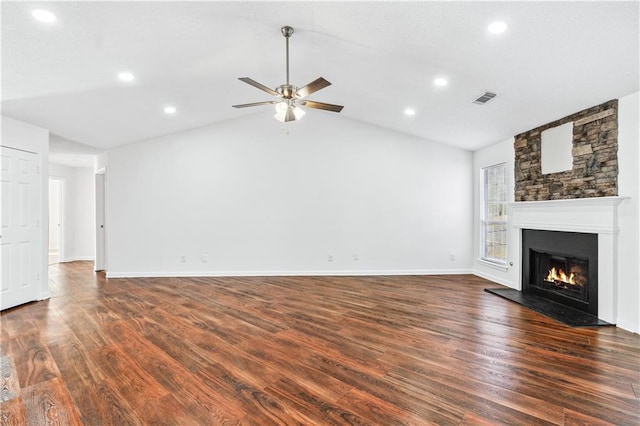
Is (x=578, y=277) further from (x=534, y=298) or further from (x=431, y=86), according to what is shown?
(x=431, y=86)

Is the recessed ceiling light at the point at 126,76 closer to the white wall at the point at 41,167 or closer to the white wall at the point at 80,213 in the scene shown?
the white wall at the point at 41,167

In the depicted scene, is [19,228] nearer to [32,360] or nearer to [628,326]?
[32,360]

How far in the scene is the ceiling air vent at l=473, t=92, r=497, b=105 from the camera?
3.78 m

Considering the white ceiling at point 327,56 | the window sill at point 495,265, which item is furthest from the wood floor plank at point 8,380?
the window sill at point 495,265

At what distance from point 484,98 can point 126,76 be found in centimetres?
449

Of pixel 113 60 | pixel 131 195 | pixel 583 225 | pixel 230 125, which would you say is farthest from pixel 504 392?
pixel 131 195

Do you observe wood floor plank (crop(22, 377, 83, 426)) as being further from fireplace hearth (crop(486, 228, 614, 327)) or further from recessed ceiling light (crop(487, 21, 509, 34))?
fireplace hearth (crop(486, 228, 614, 327))

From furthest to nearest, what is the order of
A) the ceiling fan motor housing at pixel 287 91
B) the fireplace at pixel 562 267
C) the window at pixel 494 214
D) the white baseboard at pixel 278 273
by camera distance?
the white baseboard at pixel 278 273, the window at pixel 494 214, the fireplace at pixel 562 267, the ceiling fan motor housing at pixel 287 91

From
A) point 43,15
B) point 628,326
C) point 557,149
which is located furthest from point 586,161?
point 43,15

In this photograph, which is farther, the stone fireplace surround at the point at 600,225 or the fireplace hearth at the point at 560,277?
the fireplace hearth at the point at 560,277

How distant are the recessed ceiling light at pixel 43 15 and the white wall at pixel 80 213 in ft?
22.5

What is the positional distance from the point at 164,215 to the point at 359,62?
4.64 meters

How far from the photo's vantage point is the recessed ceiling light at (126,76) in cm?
345

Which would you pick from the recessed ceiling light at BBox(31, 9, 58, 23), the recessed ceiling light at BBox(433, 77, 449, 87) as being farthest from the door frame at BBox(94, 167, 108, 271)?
the recessed ceiling light at BBox(433, 77, 449, 87)
